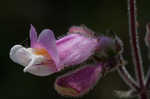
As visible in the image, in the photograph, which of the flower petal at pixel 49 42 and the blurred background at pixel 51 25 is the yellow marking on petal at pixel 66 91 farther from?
the blurred background at pixel 51 25

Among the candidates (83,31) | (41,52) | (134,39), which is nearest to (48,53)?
(41,52)

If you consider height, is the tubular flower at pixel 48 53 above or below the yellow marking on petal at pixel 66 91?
above

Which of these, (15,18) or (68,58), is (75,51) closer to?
(68,58)

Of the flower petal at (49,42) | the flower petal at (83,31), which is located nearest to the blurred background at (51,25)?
the flower petal at (83,31)

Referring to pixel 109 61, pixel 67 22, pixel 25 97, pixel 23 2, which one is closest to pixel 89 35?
pixel 109 61

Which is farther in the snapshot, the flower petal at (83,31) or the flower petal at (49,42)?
the flower petal at (83,31)

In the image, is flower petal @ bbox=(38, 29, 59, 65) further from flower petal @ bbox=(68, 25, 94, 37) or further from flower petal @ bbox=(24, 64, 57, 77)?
flower petal @ bbox=(68, 25, 94, 37)

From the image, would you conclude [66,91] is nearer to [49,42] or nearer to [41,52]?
[41,52]
